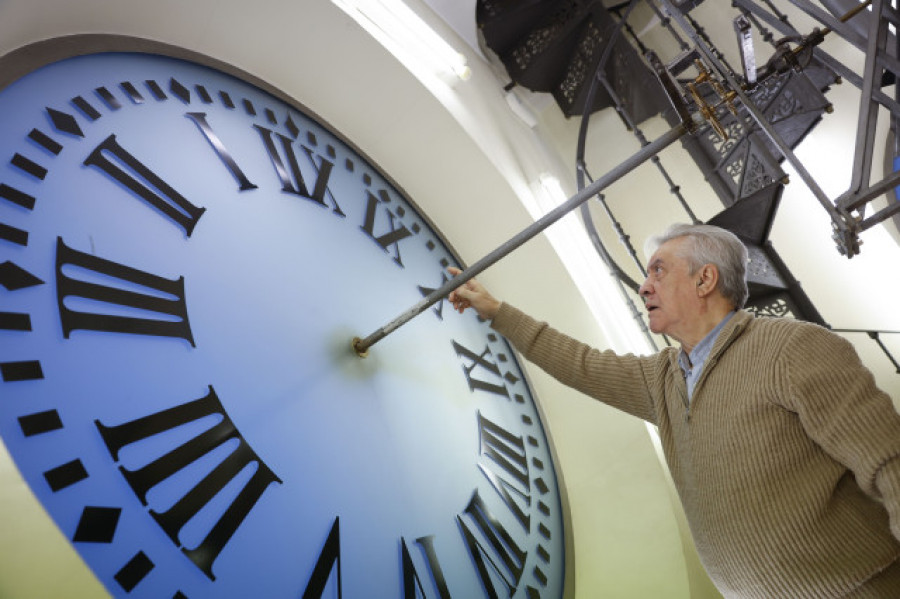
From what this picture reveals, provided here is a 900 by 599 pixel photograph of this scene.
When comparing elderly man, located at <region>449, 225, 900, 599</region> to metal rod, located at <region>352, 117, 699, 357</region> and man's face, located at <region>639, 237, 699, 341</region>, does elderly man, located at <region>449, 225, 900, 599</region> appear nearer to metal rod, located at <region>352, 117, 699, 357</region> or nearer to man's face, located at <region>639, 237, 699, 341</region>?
man's face, located at <region>639, 237, 699, 341</region>

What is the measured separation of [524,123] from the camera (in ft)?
10.6

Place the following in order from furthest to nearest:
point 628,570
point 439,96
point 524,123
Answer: point 524,123
point 439,96
point 628,570

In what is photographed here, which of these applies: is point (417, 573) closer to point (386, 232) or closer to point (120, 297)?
point (120, 297)

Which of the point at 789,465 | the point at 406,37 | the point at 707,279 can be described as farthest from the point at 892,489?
the point at 406,37

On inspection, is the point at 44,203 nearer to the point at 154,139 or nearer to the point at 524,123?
the point at 154,139

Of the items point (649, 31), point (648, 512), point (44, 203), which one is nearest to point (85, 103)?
point (44, 203)

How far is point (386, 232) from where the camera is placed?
6.03 ft

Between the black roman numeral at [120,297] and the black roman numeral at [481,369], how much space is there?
974 mm

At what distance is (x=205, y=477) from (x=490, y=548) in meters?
0.87

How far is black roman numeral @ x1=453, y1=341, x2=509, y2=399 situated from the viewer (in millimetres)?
1819

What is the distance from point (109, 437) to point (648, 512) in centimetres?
172

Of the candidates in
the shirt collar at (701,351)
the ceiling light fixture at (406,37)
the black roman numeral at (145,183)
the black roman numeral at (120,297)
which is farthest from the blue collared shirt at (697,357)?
the ceiling light fixture at (406,37)

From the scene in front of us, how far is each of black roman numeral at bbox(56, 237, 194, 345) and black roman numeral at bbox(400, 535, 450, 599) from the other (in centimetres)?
72

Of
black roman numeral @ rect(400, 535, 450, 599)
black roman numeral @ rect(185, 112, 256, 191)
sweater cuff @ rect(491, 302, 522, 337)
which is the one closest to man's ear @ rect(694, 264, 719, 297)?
sweater cuff @ rect(491, 302, 522, 337)
